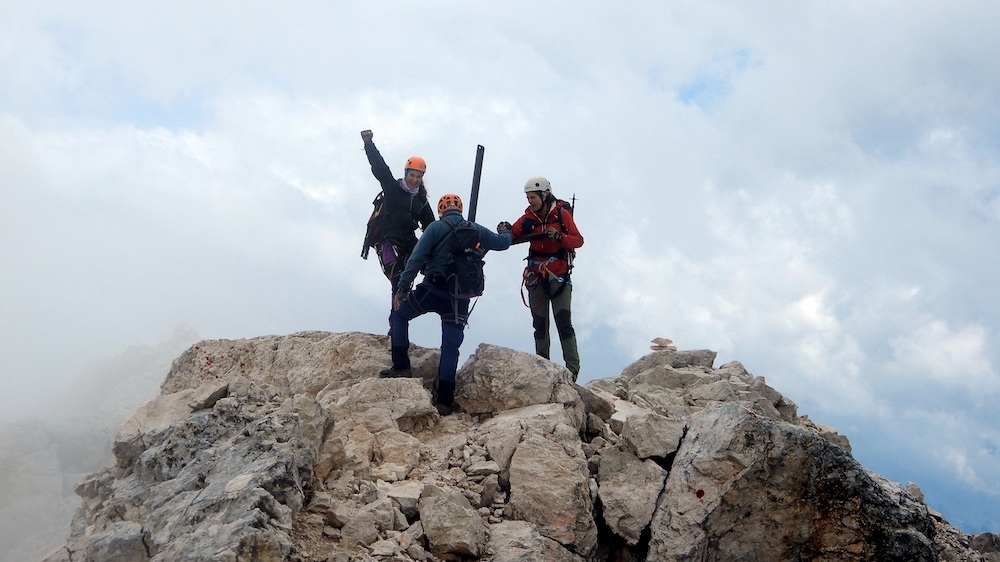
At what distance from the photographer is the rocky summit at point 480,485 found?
7742 millimetres

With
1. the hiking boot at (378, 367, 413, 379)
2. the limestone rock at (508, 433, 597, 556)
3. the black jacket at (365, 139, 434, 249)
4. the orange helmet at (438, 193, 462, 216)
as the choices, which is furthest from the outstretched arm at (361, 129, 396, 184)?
the limestone rock at (508, 433, 597, 556)

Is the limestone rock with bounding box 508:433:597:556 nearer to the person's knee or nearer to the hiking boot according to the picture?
the hiking boot

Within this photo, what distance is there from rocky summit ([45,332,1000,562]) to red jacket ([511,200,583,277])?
2104mm

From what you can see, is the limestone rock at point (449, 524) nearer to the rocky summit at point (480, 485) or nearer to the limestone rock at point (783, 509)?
the rocky summit at point (480, 485)

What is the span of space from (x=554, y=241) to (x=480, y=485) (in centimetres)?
524

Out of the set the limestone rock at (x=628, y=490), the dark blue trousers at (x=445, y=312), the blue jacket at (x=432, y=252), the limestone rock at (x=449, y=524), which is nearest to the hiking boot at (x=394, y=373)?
the dark blue trousers at (x=445, y=312)

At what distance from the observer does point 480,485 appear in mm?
9562

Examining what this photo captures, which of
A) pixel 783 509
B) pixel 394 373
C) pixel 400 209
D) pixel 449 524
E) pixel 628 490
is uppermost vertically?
pixel 400 209

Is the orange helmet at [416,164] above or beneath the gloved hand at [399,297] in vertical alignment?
above

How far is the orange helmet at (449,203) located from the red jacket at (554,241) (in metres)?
2.32

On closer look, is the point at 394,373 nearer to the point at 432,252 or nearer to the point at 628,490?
the point at 432,252

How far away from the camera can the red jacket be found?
1341 centimetres

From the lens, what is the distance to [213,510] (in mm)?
7250

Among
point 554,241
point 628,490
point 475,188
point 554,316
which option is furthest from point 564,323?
point 628,490
